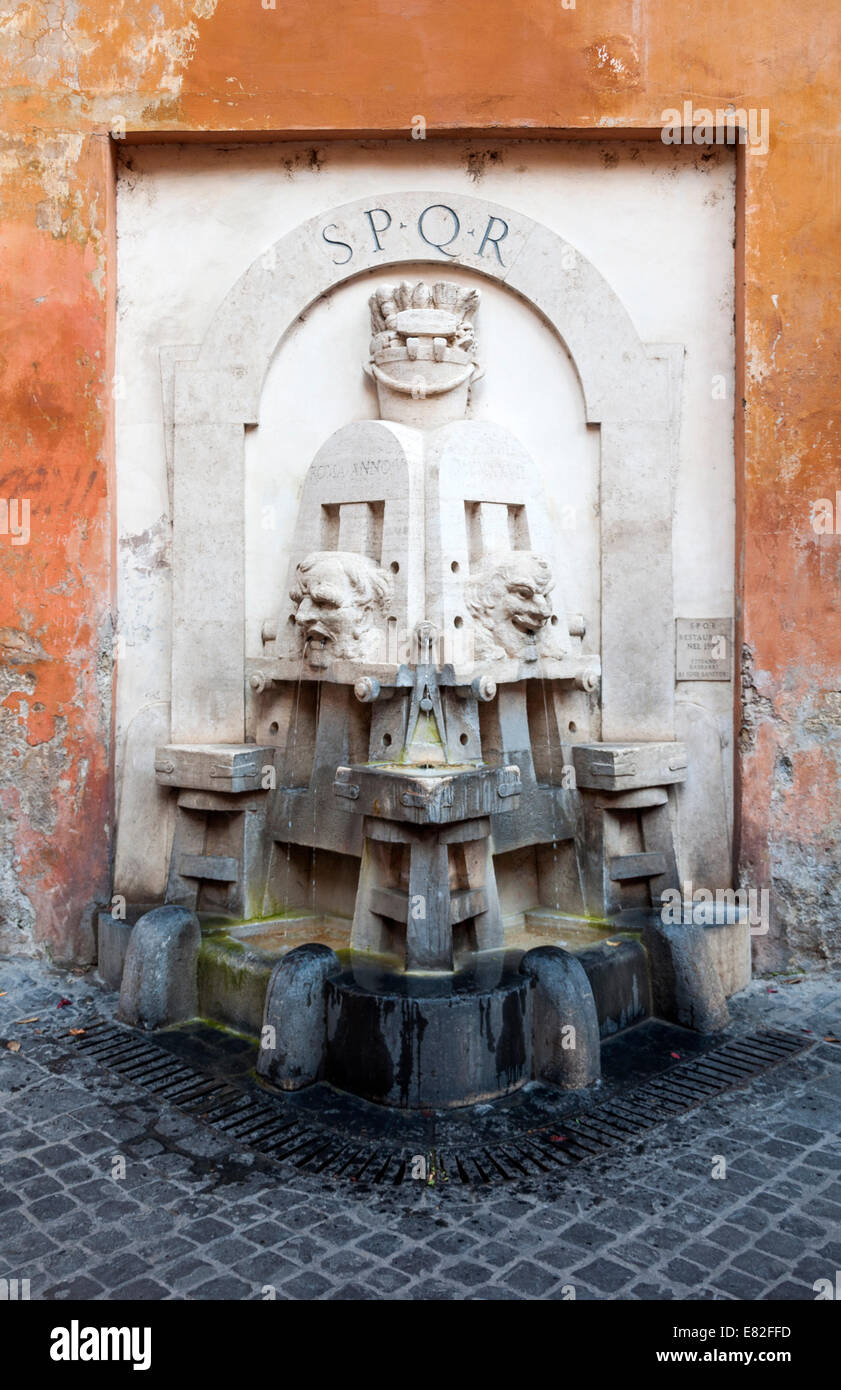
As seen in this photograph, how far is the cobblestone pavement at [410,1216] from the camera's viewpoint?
3.17 m

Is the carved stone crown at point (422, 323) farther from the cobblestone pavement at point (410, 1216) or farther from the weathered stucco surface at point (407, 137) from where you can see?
the cobblestone pavement at point (410, 1216)

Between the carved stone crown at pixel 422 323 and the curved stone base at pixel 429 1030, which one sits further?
the carved stone crown at pixel 422 323

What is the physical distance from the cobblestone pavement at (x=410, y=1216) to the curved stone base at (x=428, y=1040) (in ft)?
1.85

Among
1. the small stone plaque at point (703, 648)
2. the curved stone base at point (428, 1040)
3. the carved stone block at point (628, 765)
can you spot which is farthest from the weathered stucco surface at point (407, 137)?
the curved stone base at point (428, 1040)

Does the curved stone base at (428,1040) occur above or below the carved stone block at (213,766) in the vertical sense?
below

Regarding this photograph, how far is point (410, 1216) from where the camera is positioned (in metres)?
3.53

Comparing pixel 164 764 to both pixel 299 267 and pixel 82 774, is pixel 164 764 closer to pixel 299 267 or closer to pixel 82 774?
pixel 82 774

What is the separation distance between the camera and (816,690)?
18.9 ft

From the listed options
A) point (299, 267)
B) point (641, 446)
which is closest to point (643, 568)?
point (641, 446)

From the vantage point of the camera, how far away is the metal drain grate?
12.6 ft

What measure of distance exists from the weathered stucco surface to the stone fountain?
594mm

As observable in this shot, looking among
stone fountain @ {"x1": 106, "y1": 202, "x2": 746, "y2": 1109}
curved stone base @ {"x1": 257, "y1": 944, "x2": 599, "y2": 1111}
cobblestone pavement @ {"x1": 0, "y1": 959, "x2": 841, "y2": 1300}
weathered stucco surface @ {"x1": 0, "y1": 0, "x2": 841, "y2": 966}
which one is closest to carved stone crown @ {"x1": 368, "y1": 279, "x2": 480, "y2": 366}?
stone fountain @ {"x1": 106, "y1": 202, "x2": 746, "y2": 1109}

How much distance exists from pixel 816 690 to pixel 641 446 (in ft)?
5.49

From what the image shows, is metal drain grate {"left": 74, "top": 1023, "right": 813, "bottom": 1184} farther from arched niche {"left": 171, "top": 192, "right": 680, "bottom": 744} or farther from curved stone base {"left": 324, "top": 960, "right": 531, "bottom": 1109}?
arched niche {"left": 171, "top": 192, "right": 680, "bottom": 744}
